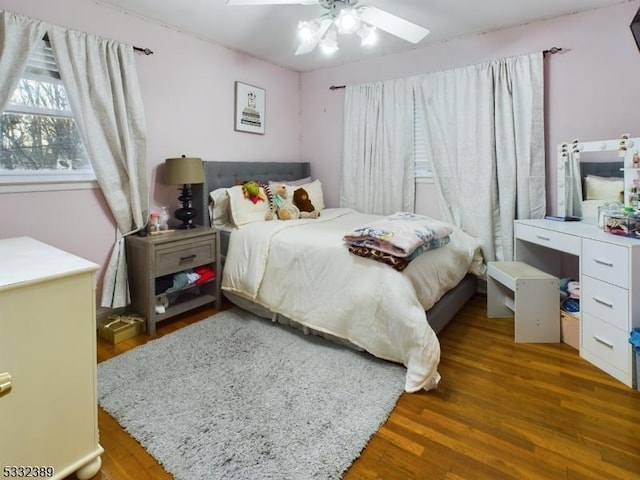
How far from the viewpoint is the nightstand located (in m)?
2.56

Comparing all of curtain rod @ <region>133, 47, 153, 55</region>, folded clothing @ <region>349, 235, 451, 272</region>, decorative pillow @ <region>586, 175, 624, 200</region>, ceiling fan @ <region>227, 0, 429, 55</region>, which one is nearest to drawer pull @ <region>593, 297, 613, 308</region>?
decorative pillow @ <region>586, 175, 624, 200</region>

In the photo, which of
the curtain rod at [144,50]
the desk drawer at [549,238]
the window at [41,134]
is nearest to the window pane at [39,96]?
the window at [41,134]

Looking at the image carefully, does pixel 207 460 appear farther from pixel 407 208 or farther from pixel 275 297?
pixel 407 208

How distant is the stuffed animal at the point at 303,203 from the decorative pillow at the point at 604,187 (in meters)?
2.17

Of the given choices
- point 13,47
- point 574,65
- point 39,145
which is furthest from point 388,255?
point 13,47

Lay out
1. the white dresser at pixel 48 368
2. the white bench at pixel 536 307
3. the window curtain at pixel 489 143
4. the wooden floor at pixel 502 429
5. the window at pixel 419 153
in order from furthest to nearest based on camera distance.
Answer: the window at pixel 419 153 → the window curtain at pixel 489 143 → the white bench at pixel 536 307 → the wooden floor at pixel 502 429 → the white dresser at pixel 48 368

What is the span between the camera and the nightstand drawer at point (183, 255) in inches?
102

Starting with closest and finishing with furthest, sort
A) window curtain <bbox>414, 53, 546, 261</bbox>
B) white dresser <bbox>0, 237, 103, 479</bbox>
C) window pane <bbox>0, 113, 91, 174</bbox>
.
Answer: white dresser <bbox>0, 237, 103, 479</bbox> < window pane <bbox>0, 113, 91, 174</bbox> < window curtain <bbox>414, 53, 546, 261</bbox>

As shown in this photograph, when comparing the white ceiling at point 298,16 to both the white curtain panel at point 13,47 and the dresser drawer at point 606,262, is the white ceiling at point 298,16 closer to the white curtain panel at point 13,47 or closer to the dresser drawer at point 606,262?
the white curtain panel at point 13,47

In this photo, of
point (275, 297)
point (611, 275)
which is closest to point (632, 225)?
point (611, 275)

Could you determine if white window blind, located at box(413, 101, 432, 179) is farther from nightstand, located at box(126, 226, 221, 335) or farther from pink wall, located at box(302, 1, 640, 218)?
nightstand, located at box(126, 226, 221, 335)

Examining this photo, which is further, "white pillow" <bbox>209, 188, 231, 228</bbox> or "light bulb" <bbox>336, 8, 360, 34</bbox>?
"white pillow" <bbox>209, 188, 231, 228</bbox>

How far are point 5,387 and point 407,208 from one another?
11.3ft

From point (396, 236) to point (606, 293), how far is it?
1222mm
